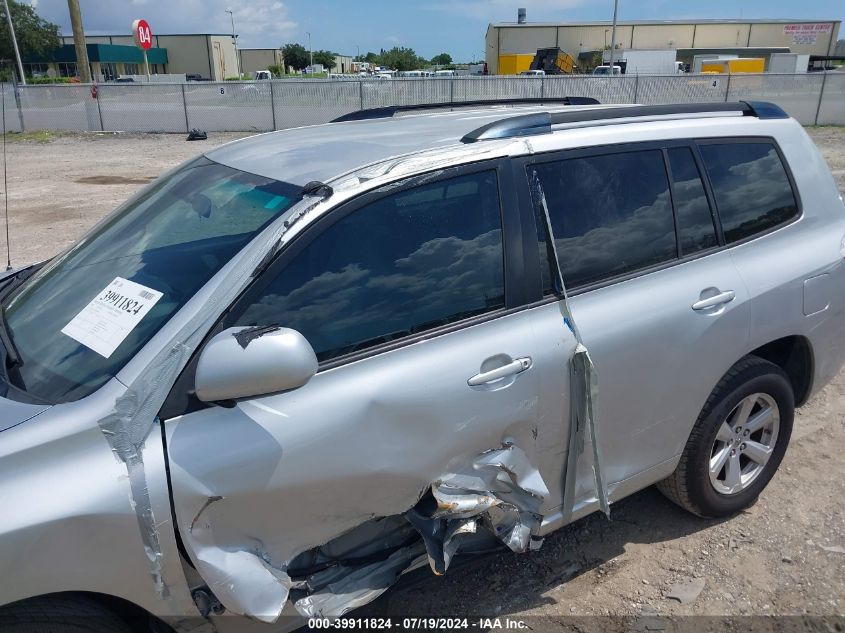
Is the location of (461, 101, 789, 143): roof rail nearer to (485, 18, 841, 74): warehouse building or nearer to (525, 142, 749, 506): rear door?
(525, 142, 749, 506): rear door

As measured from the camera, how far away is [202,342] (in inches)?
75.0

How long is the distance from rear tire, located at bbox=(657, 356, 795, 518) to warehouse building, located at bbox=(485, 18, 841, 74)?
69681mm

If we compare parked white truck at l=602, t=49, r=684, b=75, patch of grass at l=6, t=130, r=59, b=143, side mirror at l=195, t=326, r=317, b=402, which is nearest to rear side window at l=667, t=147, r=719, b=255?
side mirror at l=195, t=326, r=317, b=402

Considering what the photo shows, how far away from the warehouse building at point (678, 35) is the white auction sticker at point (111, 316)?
70.7 m

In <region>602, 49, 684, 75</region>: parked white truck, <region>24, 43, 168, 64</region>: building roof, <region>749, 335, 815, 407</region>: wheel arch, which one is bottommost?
<region>749, 335, 815, 407</region>: wheel arch

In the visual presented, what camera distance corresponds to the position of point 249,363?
1.79 m

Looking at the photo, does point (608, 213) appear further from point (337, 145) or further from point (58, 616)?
point (58, 616)

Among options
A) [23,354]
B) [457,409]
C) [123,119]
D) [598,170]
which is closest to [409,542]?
[457,409]

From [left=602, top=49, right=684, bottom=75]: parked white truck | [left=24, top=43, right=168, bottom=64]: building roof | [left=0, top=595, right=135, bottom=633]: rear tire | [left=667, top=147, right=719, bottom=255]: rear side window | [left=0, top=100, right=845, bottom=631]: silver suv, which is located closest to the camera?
[left=0, top=595, right=135, bottom=633]: rear tire

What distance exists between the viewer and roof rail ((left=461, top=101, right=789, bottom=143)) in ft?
8.41

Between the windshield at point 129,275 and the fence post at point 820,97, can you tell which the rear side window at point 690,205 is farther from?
the fence post at point 820,97

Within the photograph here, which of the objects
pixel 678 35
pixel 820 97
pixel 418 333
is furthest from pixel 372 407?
pixel 678 35

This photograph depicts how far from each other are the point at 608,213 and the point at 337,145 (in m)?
1.12

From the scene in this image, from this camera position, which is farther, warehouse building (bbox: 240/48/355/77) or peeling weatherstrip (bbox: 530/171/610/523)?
warehouse building (bbox: 240/48/355/77)
